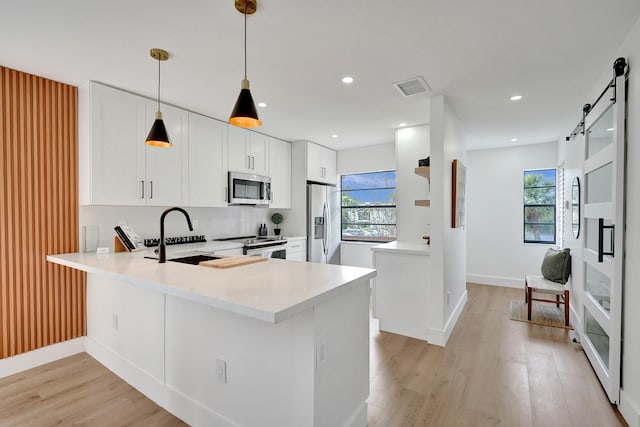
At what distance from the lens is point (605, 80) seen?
2525mm

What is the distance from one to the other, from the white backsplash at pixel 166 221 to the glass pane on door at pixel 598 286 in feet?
13.1

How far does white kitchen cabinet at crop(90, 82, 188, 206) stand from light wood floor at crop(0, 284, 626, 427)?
1517 mm

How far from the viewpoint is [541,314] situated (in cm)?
393

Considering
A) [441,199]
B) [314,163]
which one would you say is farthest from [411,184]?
[314,163]

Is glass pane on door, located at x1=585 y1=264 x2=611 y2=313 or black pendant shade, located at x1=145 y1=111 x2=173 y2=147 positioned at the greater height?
black pendant shade, located at x1=145 y1=111 x2=173 y2=147

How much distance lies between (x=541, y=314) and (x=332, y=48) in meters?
4.03

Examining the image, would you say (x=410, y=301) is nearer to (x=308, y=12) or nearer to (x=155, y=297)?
(x=155, y=297)

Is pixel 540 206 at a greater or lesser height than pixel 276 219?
greater

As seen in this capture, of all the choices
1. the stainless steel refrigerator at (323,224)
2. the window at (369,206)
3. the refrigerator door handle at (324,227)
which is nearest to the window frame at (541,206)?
the window at (369,206)

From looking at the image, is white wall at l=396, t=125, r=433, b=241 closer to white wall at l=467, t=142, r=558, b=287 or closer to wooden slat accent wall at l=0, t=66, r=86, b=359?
white wall at l=467, t=142, r=558, b=287

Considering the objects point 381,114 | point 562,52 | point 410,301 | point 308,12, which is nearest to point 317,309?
point 308,12

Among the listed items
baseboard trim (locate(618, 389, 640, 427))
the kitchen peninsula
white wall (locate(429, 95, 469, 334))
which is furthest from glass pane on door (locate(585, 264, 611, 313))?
the kitchen peninsula

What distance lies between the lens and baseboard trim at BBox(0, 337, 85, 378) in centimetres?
251

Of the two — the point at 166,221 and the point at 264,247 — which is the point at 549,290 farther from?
the point at 166,221
